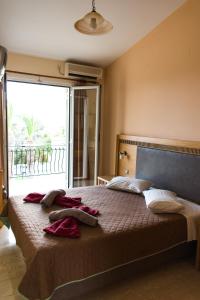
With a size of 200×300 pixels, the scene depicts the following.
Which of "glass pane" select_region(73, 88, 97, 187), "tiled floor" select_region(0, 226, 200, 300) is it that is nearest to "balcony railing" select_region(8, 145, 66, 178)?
"glass pane" select_region(73, 88, 97, 187)

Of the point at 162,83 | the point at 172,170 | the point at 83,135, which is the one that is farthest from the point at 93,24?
the point at 83,135

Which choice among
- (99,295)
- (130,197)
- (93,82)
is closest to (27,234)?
(99,295)

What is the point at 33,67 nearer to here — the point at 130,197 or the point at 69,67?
the point at 69,67

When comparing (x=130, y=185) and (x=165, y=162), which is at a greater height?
(x=165, y=162)

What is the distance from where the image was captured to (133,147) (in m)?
3.64

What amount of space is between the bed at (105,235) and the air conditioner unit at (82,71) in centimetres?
190

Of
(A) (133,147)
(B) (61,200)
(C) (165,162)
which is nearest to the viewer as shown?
(B) (61,200)

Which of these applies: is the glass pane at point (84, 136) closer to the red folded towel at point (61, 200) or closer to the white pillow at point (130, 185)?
the white pillow at point (130, 185)

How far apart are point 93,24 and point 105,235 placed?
177 cm

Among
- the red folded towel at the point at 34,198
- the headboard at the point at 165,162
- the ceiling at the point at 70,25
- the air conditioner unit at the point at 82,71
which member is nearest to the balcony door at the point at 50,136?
the air conditioner unit at the point at 82,71

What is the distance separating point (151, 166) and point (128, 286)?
Result: 1.59 m

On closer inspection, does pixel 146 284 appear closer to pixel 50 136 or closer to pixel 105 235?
pixel 105 235

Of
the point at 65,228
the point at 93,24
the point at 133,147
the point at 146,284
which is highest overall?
the point at 93,24

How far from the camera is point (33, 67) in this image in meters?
3.79
